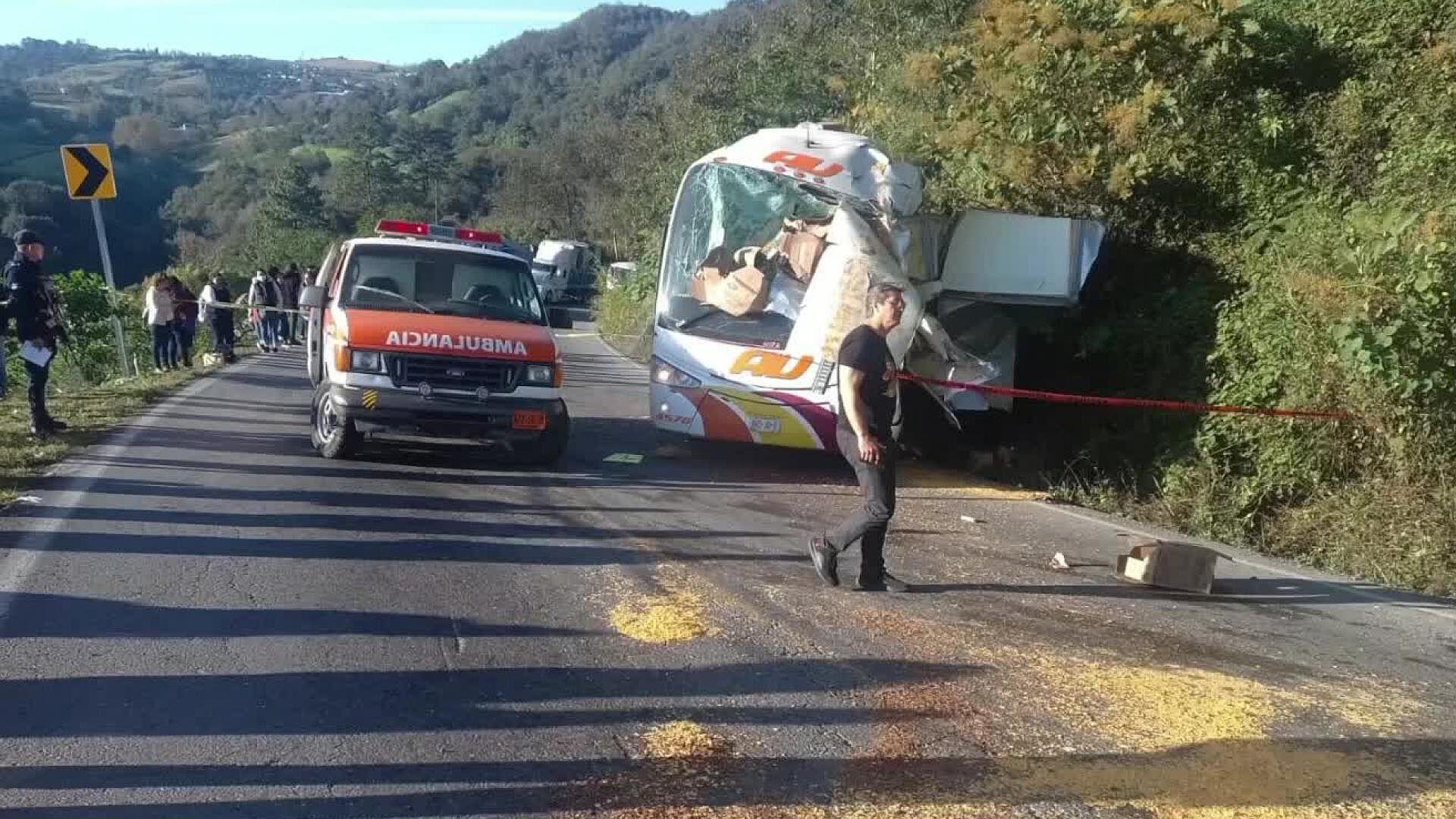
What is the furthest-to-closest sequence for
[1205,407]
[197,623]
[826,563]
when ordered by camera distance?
1. [1205,407]
2. [826,563]
3. [197,623]

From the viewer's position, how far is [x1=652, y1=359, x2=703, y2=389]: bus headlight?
11383 millimetres

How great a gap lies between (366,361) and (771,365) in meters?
3.47

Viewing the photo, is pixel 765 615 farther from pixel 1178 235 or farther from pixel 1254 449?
pixel 1178 235

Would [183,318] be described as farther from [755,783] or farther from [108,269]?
[755,783]

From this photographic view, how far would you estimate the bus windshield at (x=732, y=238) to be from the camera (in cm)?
1130

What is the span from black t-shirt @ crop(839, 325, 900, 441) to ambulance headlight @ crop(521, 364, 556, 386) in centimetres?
412

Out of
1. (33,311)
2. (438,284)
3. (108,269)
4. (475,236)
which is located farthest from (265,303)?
(438,284)

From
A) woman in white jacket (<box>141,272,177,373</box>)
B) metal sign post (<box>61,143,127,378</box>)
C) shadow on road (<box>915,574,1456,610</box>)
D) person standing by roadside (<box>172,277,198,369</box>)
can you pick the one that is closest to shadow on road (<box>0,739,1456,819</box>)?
shadow on road (<box>915,574,1456,610</box>)

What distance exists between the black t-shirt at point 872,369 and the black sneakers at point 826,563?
75 centimetres

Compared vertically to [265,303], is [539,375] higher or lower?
higher

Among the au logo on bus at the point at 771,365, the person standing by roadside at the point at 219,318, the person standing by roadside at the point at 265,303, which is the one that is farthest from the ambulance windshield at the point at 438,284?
the person standing by roadside at the point at 265,303

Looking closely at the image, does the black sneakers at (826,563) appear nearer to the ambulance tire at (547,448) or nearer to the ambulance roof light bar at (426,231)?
the ambulance tire at (547,448)

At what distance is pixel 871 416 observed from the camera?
7.00 metres

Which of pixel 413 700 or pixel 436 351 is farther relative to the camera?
pixel 436 351
